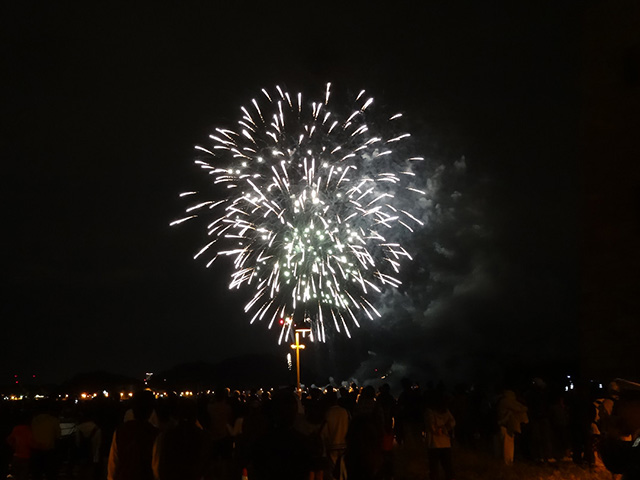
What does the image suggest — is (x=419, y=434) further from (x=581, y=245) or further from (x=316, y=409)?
(x=316, y=409)

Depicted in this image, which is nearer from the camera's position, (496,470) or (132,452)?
(132,452)

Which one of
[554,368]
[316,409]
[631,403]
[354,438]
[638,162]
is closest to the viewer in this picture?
[631,403]

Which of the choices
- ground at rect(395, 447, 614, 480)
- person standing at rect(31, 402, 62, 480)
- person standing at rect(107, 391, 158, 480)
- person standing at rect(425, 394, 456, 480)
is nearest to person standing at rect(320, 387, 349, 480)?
person standing at rect(425, 394, 456, 480)

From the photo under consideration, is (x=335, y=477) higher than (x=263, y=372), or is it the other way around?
(x=263, y=372)

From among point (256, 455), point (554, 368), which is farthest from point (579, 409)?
point (554, 368)

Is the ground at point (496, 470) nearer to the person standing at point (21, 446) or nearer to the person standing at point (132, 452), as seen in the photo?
the person standing at point (21, 446)

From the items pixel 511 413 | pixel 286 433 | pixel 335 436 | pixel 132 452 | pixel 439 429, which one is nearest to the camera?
pixel 286 433

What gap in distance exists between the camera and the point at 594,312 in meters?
25.9

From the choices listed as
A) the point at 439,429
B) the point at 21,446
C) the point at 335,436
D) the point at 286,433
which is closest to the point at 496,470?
the point at 439,429

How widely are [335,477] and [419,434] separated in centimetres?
1651

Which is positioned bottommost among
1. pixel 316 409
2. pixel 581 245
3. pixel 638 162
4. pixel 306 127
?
pixel 316 409

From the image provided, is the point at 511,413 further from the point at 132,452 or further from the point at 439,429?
the point at 132,452

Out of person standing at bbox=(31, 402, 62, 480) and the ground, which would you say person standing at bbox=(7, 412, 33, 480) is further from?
the ground

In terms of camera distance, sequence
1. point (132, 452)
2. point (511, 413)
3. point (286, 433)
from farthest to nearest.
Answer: point (511, 413) → point (132, 452) → point (286, 433)
